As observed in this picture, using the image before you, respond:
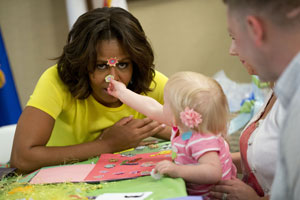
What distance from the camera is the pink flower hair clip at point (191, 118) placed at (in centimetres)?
109

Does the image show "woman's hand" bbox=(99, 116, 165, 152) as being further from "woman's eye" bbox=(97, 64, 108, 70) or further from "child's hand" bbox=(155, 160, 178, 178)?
"child's hand" bbox=(155, 160, 178, 178)

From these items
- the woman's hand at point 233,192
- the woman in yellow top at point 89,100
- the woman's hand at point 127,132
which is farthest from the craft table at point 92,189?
the woman's hand at point 127,132

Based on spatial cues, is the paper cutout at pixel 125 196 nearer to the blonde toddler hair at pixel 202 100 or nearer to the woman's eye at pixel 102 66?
the blonde toddler hair at pixel 202 100

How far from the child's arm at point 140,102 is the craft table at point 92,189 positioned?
31 cm

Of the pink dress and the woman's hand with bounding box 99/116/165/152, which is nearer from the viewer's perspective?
the pink dress

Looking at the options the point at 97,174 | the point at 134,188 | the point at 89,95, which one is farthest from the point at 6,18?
the point at 134,188

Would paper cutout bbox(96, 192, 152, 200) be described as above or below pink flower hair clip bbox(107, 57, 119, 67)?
below

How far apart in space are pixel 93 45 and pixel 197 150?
662 millimetres

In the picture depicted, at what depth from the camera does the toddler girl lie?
1.09m

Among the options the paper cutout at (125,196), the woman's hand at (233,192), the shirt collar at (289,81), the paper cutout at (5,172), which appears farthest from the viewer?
the paper cutout at (5,172)

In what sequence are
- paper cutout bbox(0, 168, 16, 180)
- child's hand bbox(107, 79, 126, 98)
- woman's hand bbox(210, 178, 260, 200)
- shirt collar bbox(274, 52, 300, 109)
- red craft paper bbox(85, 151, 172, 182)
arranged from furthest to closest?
child's hand bbox(107, 79, 126, 98) < paper cutout bbox(0, 168, 16, 180) < red craft paper bbox(85, 151, 172, 182) < woman's hand bbox(210, 178, 260, 200) < shirt collar bbox(274, 52, 300, 109)

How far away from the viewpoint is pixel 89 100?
1.75m

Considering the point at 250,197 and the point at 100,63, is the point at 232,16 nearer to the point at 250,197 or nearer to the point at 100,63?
the point at 250,197

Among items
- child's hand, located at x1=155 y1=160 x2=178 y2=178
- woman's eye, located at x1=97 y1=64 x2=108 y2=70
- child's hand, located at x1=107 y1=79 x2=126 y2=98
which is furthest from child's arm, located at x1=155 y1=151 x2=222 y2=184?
woman's eye, located at x1=97 y1=64 x2=108 y2=70
